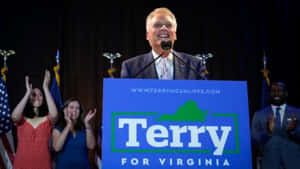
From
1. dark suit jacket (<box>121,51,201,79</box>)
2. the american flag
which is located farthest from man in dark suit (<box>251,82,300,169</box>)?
the american flag

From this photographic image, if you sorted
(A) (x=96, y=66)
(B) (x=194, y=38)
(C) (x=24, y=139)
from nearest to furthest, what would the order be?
(C) (x=24, y=139)
(A) (x=96, y=66)
(B) (x=194, y=38)

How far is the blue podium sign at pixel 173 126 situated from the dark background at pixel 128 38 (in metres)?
2.69

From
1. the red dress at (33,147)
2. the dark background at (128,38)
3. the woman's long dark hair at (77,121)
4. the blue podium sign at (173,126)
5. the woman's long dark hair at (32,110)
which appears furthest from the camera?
the dark background at (128,38)

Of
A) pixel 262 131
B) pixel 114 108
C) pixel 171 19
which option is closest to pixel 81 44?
pixel 171 19

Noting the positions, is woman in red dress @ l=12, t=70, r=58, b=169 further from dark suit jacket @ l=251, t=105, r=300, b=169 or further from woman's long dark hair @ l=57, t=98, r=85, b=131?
dark suit jacket @ l=251, t=105, r=300, b=169

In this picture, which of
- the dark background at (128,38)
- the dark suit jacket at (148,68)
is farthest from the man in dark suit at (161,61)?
the dark background at (128,38)

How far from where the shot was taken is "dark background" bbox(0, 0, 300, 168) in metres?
4.18

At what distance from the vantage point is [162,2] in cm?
461

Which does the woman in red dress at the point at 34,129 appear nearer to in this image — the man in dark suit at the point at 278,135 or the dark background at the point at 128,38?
the dark background at the point at 128,38

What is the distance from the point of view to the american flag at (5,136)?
3.53 meters

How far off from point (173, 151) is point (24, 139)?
2380 millimetres

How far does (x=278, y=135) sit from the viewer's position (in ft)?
11.8

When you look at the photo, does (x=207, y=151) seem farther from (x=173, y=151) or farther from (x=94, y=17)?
(x=94, y=17)

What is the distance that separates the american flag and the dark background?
420mm
